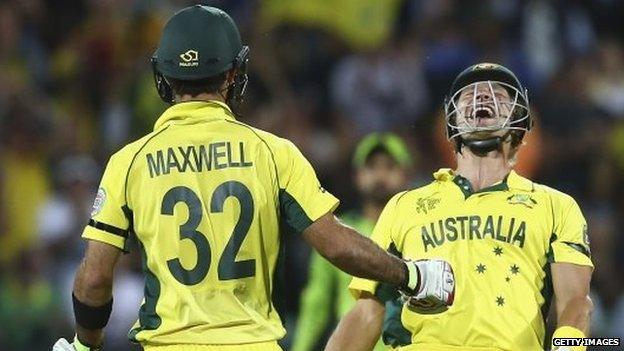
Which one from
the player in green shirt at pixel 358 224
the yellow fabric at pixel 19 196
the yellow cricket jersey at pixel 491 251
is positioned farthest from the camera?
the yellow fabric at pixel 19 196

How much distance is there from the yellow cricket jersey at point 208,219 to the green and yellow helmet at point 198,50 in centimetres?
18

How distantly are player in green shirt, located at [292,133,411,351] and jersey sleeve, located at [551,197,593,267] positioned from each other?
91.0 inches

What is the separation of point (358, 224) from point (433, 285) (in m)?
2.85

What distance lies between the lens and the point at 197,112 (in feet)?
16.5

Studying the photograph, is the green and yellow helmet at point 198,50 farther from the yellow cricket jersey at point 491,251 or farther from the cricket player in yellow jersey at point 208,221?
the yellow cricket jersey at point 491,251

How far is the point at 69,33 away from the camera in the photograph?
38.2 feet

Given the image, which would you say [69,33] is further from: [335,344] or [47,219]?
[335,344]

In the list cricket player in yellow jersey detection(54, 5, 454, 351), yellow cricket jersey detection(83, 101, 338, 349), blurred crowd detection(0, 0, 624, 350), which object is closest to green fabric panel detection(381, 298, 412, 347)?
cricket player in yellow jersey detection(54, 5, 454, 351)

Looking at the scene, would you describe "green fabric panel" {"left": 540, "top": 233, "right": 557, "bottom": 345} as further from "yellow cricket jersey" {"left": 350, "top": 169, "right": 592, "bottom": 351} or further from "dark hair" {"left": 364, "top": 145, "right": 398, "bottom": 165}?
"dark hair" {"left": 364, "top": 145, "right": 398, "bottom": 165}

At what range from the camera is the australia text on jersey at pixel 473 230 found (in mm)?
5438

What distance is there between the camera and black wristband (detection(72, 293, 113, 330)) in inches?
199

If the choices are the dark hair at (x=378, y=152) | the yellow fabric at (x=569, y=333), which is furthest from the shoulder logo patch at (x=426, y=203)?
the dark hair at (x=378, y=152)

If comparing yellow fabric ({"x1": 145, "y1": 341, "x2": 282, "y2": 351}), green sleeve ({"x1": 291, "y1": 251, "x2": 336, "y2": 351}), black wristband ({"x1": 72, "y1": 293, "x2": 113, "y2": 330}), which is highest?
black wristband ({"x1": 72, "y1": 293, "x2": 113, "y2": 330})

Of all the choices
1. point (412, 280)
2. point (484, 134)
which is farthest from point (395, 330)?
point (484, 134)
